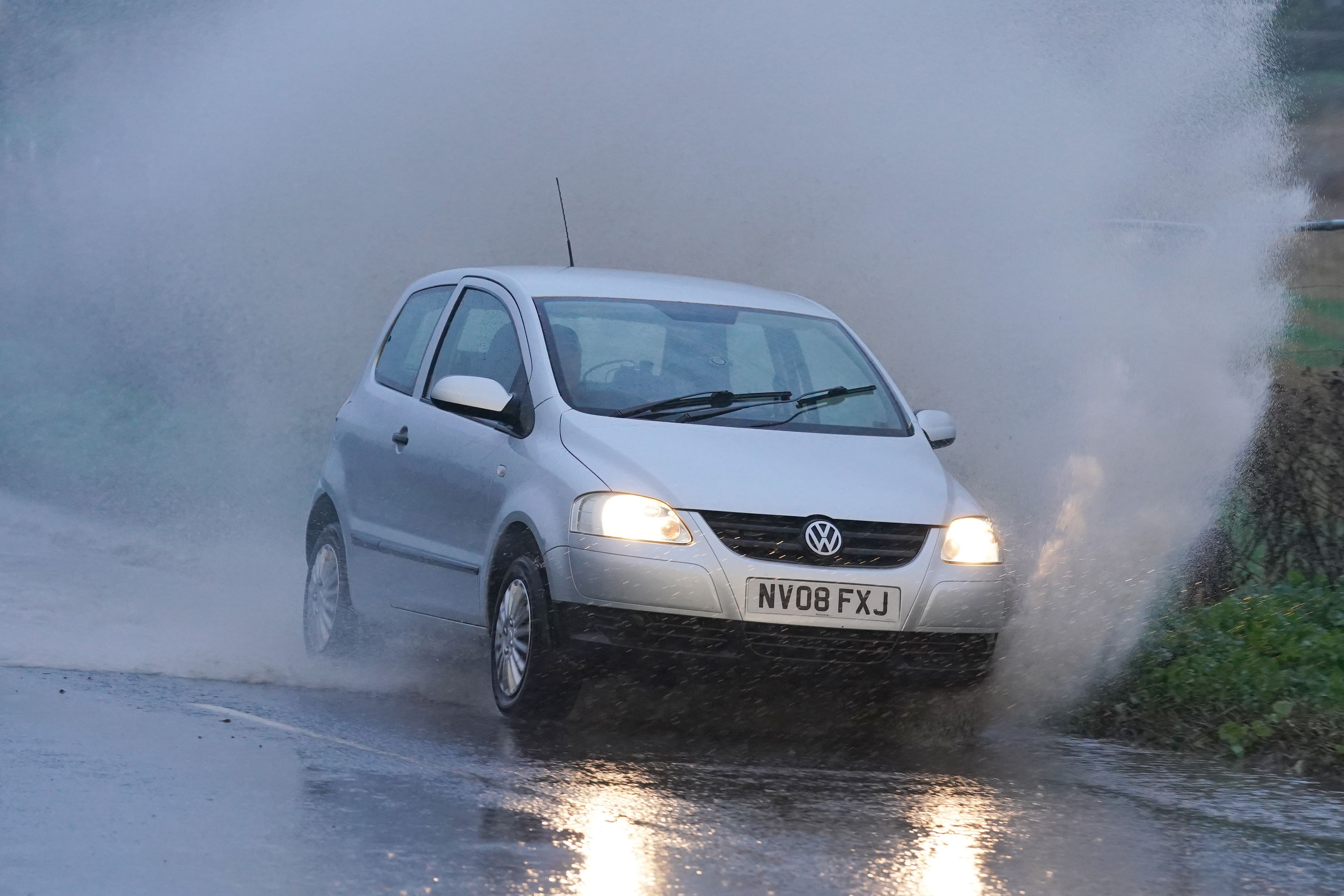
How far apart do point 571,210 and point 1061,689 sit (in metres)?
8.88

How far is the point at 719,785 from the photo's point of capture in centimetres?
586

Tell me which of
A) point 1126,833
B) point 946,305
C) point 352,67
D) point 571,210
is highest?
point 352,67

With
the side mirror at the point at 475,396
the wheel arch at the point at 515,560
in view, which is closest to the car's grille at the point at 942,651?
the wheel arch at the point at 515,560

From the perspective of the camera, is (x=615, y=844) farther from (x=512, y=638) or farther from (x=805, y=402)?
(x=805, y=402)

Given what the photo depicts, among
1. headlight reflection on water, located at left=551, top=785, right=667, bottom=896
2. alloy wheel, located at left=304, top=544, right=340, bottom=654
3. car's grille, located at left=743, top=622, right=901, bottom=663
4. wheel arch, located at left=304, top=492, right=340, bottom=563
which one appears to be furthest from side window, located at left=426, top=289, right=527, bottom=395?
headlight reflection on water, located at left=551, top=785, right=667, bottom=896

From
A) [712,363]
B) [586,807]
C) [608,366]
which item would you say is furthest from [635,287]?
[586,807]

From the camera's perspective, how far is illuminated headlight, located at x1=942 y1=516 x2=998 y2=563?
6.84 m

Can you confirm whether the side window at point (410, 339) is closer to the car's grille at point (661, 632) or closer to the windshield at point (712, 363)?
the windshield at point (712, 363)

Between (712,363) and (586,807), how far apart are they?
2792 mm

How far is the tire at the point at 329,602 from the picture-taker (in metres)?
8.57

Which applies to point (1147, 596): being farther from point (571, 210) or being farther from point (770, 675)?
point (571, 210)

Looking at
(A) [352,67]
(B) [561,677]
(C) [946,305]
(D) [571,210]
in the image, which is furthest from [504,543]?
(A) [352,67]

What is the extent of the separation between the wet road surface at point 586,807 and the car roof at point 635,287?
1788 mm

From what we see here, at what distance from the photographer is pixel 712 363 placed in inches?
308
